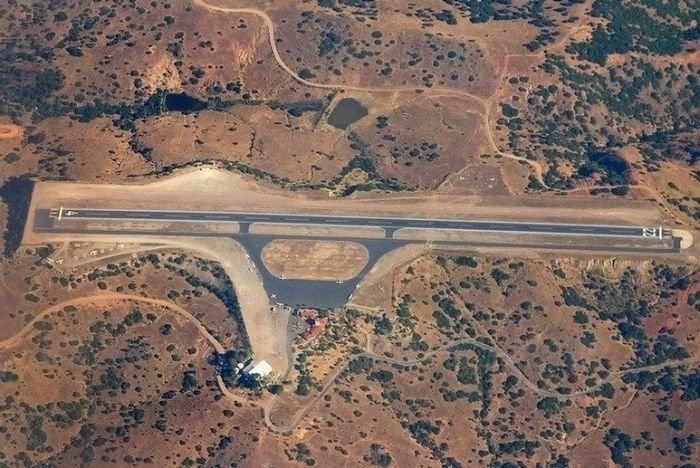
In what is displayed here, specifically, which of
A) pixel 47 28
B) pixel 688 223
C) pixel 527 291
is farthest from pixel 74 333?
pixel 688 223

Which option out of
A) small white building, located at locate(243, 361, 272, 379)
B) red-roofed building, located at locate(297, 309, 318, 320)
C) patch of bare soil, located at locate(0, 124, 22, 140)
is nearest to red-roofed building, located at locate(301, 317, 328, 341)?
red-roofed building, located at locate(297, 309, 318, 320)

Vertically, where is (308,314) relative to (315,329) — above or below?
above

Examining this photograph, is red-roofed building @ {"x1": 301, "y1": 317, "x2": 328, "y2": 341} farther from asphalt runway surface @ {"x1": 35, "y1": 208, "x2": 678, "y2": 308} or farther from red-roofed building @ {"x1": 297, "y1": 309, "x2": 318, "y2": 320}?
asphalt runway surface @ {"x1": 35, "y1": 208, "x2": 678, "y2": 308}

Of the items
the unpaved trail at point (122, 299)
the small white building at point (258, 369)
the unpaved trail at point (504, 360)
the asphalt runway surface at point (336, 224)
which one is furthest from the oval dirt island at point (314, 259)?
the small white building at point (258, 369)

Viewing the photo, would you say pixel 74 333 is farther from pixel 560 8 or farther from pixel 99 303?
pixel 560 8

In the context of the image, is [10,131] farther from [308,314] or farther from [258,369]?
[308,314]

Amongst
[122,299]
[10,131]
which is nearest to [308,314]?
[122,299]
